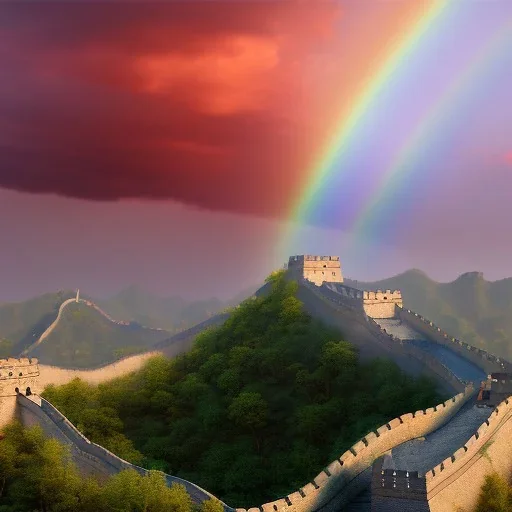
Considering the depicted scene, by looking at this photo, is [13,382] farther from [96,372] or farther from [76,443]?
[96,372]

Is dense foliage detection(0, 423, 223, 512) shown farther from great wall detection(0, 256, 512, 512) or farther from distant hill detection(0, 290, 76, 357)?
distant hill detection(0, 290, 76, 357)

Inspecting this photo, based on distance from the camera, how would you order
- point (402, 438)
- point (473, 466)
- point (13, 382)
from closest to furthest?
point (473, 466)
point (402, 438)
point (13, 382)

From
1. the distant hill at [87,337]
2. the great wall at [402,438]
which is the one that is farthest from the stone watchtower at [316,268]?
the distant hill at [87,337]

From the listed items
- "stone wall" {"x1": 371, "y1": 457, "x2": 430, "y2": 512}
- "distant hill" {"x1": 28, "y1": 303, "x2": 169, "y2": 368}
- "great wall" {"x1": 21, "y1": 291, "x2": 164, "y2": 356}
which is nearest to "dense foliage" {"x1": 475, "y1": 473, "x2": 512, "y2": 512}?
"stone wall" {"x1": 371, "y1": 457, "x2": 430, "y2": 512}

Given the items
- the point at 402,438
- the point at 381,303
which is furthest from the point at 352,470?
the point at 381,303

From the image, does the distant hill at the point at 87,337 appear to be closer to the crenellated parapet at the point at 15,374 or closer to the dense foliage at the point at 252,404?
the dense foliage at the point at 252,404
